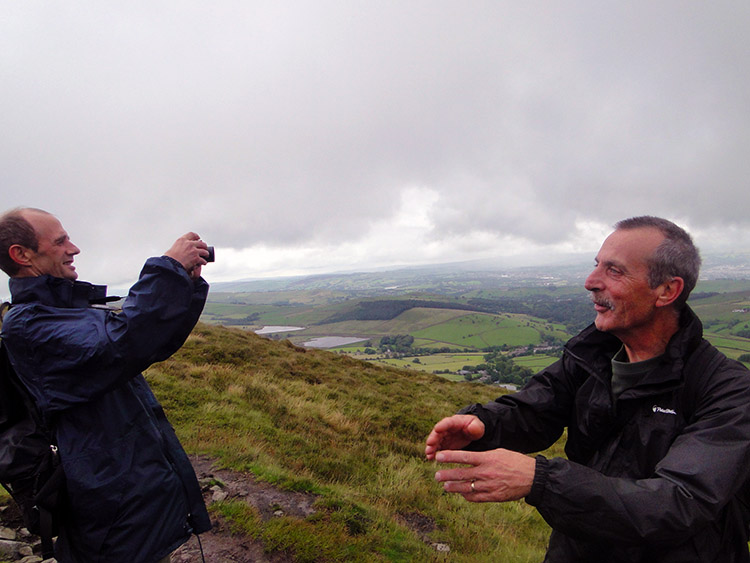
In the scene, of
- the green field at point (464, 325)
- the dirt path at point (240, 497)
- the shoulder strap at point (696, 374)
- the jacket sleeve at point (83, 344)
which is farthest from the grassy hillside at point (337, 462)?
the green field at point (464, 325)

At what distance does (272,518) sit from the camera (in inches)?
173

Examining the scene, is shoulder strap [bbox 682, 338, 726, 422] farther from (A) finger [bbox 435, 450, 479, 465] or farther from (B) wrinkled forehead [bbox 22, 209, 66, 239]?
(B) wrinkled forehead [bbox 22, 209, 66, 239]

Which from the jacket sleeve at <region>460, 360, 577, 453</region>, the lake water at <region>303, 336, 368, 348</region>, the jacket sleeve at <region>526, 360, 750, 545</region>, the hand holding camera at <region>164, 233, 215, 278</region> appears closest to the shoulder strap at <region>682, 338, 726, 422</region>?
the jacket sleeve at <region>526, 360, 750, 545</region>

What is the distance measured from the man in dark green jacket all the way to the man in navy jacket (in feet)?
6.11

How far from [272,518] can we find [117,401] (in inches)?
115

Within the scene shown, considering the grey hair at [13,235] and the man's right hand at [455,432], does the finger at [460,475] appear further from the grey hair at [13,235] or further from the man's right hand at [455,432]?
the grey hair at [13,235]

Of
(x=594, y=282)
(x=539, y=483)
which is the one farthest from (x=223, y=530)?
(x=594, y=282)

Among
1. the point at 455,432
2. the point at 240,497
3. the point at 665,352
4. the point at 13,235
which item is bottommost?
the point at 240,497

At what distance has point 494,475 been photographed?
5.35 feet

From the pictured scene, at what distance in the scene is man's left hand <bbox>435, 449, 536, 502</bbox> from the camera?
63.2 inches

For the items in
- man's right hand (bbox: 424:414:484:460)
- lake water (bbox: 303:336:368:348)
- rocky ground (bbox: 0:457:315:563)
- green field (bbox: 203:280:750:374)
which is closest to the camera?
man's right hand (bbox: 424:414:484:460)

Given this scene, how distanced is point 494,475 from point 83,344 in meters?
2.31

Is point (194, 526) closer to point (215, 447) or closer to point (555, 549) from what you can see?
point (555, 549)

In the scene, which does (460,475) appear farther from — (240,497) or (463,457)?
(240,497)
